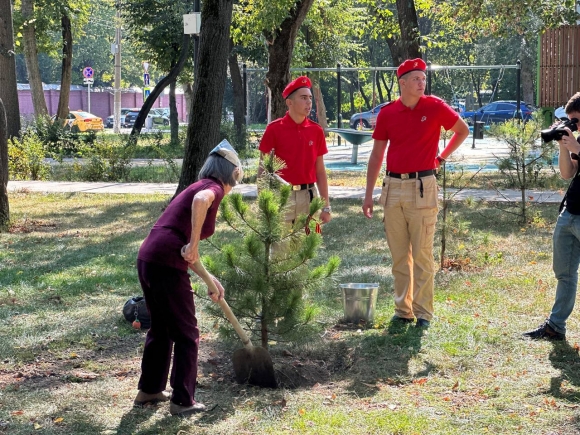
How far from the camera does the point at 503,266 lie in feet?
30.0

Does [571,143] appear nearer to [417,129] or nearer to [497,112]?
[417,129]

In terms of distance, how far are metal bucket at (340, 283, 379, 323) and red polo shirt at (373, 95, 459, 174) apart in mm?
1011

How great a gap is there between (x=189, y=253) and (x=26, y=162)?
15870mm

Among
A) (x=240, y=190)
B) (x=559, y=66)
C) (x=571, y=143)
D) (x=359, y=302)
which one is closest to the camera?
(x=571, y=143)

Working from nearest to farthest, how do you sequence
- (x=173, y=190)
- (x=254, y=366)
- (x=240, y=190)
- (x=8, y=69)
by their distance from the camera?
(x=254, y=366) → (x=240, y=190) → (x=173, y=190) → (x=8, y=69)

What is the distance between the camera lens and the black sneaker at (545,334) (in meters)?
6.35

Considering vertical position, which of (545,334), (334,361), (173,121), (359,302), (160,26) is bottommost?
(334,361)

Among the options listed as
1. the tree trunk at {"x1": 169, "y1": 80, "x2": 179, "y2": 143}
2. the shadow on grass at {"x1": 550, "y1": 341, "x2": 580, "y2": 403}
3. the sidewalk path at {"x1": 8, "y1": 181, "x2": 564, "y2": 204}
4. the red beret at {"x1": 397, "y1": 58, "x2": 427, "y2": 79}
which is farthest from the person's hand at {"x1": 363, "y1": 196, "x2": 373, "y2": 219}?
the tree trunk at {"x1": 169, "y1": 80, "x2": 179, "y2": 143}

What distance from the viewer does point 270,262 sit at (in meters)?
5.55

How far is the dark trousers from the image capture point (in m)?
4.81

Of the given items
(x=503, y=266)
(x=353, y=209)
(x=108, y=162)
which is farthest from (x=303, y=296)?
(x=108, y=162)

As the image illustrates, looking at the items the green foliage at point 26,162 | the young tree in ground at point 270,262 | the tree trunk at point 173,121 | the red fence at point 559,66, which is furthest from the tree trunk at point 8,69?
the young tree in ground at point 270,262

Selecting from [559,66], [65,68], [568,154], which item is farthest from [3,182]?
[65,68]

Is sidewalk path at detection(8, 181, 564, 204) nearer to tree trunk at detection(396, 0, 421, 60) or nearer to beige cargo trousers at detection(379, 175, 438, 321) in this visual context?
tree trunk at detection(396, 0, 421, 60)
